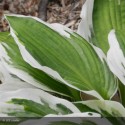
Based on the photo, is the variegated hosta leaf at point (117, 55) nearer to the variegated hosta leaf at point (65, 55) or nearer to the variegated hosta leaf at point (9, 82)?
the variegated hosta leaf at point (65, 55)

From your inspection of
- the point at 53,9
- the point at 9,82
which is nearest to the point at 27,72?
the point at 9,82

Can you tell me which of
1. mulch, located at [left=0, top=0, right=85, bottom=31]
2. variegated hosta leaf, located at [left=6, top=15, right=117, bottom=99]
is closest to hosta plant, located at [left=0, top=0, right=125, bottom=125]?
variegated hosta leaf, located at [left=6, top=15, right=117, bottom=99]

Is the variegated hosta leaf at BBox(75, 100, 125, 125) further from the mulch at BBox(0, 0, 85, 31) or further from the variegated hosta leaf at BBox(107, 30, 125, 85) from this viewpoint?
the mulch at BBox(0, 0, 85, 31)

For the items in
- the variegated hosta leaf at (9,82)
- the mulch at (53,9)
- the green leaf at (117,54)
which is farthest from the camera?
the mulch at (53,9)

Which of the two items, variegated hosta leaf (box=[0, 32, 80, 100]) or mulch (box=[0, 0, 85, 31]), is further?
mulch (box=[0, 0, 85, 31])

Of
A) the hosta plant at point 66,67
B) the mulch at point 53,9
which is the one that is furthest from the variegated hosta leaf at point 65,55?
the mulch at point 53,9

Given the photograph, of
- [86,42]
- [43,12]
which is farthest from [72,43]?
[43,12]

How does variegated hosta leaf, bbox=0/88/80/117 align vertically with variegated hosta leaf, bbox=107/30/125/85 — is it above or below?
below
